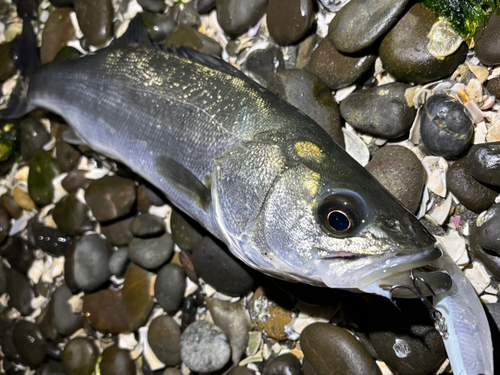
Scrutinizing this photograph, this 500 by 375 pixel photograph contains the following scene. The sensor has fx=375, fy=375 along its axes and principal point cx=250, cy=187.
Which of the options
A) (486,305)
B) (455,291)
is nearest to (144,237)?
(455,291)

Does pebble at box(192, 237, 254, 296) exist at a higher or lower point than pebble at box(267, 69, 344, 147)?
lower

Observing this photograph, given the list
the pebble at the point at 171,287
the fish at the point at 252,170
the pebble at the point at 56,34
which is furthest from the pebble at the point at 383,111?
the pebble at the point at 56,34

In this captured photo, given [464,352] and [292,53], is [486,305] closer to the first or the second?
[464,352]

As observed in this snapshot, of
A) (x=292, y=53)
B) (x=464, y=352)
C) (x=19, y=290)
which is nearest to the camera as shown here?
(x=464, y=352)

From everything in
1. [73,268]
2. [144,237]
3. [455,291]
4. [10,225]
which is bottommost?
[10,225]

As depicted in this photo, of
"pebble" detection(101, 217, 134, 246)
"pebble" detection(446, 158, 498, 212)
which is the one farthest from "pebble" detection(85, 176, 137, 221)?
"pebble" detection(446, 158, 498, 212)

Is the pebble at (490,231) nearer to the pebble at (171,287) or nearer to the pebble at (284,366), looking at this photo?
the pebble at (284,366)

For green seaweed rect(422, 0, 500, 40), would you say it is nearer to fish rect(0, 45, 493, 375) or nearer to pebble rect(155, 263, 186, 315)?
fish rect(0, 45, 493, 375)
